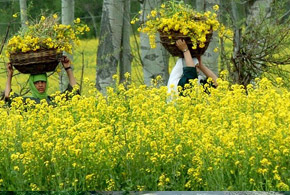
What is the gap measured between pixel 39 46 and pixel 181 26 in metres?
1.41

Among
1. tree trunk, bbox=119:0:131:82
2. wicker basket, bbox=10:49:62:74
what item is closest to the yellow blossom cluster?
wicker basket, bbox=10:49:62:74

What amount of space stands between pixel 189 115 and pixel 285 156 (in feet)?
4.18

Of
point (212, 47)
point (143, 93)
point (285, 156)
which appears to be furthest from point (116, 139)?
point (212, 47)

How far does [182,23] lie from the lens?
8148 mm

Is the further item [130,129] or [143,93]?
[143,93]

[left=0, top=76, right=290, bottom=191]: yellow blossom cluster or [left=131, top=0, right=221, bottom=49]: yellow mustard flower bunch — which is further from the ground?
[left=131, top=0, right=221, bottom=49]: yellow mustard flower bunch

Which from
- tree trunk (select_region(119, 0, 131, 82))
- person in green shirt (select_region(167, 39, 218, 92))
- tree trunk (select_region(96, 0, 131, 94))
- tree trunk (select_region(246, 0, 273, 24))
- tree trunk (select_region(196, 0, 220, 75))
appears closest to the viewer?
person in green shirt (select_region(167, 39, 218, 92))

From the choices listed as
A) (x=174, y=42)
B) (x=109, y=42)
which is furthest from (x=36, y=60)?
(x=109, y=42)

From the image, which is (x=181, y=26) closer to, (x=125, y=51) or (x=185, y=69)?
(x=185, y=69)

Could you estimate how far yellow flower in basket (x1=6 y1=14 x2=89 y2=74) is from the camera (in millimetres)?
8367

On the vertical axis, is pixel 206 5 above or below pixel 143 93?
above

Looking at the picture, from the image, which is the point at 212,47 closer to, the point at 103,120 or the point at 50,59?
the point at 50,59

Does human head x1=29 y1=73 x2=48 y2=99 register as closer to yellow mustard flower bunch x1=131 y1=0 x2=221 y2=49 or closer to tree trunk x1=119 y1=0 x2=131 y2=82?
yellow mustard flower bunch x1=131 y1=0 x2=221 y2=49

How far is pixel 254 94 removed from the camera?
692cm
